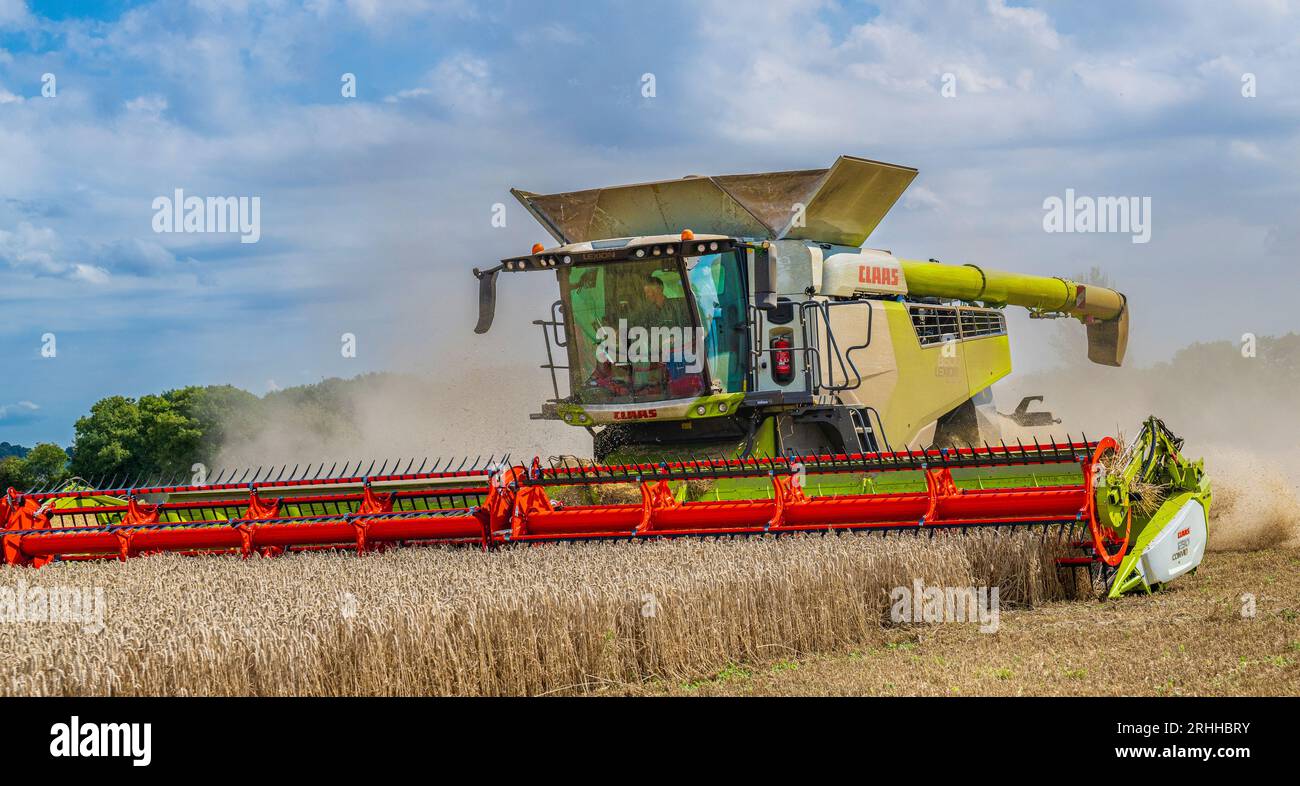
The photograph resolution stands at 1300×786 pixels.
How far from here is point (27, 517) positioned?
891cm

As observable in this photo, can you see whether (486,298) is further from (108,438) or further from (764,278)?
(108,438)

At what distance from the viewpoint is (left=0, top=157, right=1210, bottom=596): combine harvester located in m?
7.23

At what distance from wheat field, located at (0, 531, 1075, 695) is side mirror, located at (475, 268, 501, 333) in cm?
202

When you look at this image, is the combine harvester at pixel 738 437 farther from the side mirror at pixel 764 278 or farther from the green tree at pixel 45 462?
the green tree at pixel 45 462

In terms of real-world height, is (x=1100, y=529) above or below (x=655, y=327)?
below

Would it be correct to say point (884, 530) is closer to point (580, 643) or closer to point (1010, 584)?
point (1010, 584)

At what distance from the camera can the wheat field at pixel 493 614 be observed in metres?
4.59

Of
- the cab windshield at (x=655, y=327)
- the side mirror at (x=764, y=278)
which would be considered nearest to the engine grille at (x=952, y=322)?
the side mirror at (x=764, y=278)

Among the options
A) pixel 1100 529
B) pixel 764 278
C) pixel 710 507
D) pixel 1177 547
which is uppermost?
pixel 764 278

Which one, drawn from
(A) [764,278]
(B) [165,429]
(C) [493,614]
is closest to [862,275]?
(A) [764,278]

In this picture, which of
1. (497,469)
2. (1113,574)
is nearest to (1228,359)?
(1113,574)

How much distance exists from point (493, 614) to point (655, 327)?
392 cm

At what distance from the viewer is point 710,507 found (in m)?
7.47

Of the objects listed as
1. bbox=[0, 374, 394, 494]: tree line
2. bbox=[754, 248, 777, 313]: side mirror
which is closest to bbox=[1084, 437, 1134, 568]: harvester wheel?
bbox=[754, 248, 777, 313]: side mirror
